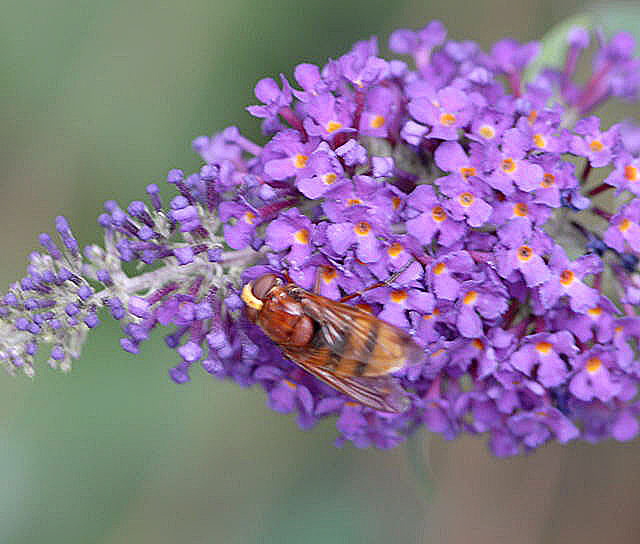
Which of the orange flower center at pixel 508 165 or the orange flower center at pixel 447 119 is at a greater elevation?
the orange flower center at pixel 447 119

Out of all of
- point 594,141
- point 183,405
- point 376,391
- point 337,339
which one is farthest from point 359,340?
point 183,405

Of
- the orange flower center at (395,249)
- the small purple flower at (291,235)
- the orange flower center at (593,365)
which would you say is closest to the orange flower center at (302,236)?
the small purple flower at (291,235)

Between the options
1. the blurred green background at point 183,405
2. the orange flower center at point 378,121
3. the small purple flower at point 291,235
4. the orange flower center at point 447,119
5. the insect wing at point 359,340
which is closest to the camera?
the insect wing at point 359,340

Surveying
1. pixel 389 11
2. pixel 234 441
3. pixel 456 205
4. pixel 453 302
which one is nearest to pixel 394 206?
pixel 456 205

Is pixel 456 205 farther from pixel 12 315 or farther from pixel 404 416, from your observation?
pixel 12 315

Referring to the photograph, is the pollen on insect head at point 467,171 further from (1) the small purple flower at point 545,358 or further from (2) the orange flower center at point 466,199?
(1) the small purple flower at point 545,358

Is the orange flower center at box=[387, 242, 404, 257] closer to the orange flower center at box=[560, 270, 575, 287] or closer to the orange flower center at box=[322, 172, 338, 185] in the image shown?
the orange flower center at box=[322, 172, 338, 185]
